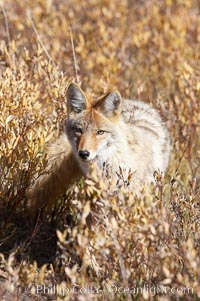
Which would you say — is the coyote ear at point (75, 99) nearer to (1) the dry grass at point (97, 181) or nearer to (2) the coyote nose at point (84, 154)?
(1) the dry grass at point (97, 181)

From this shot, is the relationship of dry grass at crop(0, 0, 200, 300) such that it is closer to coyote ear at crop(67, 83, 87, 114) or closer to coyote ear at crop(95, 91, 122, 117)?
coyote ear at crop(67, 83, 87, 114)

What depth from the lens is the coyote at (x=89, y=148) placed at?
15.9ft

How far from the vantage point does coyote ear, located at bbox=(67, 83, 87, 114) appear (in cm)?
495

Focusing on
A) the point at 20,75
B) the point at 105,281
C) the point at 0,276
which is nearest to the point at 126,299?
the point at 105,281

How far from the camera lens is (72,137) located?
4926mm

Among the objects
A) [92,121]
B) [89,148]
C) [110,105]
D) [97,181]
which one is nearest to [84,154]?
[89,148]

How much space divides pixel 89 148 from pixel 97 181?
119cm

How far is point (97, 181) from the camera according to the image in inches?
139

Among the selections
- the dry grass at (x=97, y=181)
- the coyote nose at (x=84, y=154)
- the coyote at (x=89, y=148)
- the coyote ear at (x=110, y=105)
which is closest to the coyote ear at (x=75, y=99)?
the coyote at (x=89, y=148)

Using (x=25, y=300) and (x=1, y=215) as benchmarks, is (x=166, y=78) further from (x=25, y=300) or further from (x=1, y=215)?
(x=25, y=300)

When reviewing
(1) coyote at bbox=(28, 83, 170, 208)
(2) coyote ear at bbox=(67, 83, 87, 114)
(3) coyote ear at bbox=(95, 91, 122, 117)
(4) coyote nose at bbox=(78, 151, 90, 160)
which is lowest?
(4) coyote nose at bbox=(78, 151, 90, 160)

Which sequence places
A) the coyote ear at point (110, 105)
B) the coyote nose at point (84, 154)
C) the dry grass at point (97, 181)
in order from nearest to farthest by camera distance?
the dry grass at point (97, 181) → the coyote nose at point (84, 154) → the coyote ear at point (110, 105)

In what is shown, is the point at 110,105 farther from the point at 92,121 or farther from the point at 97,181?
the point at 97,181

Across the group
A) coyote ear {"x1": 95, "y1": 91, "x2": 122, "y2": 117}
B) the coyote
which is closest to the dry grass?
the coyote
